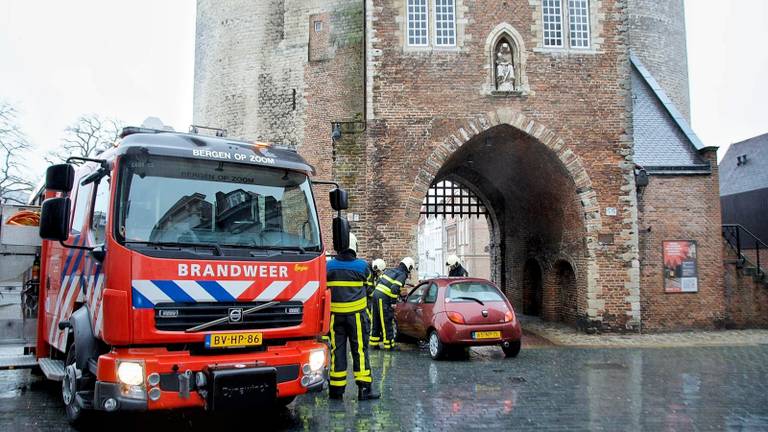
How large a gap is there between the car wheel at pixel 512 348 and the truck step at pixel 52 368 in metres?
7.34

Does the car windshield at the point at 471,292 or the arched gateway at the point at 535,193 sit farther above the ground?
the arched gateway at the point at 535,193

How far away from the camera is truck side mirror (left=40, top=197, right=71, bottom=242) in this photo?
5.26 m

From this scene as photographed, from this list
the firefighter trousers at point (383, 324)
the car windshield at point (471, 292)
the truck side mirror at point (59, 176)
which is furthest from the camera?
the firefighter trousers at point (383, 324)

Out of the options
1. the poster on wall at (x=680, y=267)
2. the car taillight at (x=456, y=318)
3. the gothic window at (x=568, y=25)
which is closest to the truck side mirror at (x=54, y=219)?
the car taillight at (x=456, y=318)

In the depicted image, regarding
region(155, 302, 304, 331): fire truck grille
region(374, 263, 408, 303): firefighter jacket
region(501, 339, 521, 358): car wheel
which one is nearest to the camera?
region(155, 302, 304, 331): fire truck grille

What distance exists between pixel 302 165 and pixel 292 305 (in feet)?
4.75

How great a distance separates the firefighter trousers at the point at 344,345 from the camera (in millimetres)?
7273

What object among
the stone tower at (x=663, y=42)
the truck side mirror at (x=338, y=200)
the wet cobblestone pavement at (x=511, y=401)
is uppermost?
the stone tower at (x=663, y=42)

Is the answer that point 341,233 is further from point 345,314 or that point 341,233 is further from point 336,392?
point 336,392

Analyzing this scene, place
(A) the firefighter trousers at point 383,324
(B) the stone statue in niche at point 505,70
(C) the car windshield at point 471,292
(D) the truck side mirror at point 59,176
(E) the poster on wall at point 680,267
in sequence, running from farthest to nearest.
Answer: (E) the poster on wall at point 680,267
(B) the stone statue in niche at point 505,70
(A) the firefighter trousers at point 383,324
(C) the car windshield at point 471,292
(D) the truck side mirror at point 59,176

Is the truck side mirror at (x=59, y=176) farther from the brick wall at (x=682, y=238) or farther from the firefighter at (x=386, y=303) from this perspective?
the brick wall at (x=682, y=238)

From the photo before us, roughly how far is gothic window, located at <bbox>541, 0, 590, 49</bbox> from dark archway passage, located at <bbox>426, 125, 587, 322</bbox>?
266 cm

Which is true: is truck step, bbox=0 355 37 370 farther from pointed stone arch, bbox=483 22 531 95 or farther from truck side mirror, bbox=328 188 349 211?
pointed stone arch, bbox=483 22 531 95

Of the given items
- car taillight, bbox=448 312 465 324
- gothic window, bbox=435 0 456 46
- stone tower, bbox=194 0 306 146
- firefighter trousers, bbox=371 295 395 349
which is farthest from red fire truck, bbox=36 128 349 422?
stone tower, bbox=194 0 306 146
